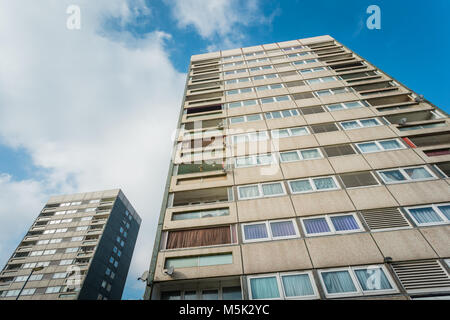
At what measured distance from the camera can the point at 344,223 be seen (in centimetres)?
1068

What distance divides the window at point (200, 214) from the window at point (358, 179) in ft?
23.2

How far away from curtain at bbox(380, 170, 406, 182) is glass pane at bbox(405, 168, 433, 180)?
17.5 inches

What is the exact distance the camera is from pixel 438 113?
1645cm

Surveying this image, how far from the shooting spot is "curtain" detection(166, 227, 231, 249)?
36.2 ft

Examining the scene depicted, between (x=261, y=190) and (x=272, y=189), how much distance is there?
654 mm

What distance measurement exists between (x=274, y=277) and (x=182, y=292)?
4.42 m

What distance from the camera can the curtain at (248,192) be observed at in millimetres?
12836

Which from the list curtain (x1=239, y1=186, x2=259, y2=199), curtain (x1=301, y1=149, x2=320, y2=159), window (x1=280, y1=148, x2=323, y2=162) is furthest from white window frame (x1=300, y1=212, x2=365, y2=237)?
curtain (x1=301, y1=149, x2=320, y2=159)

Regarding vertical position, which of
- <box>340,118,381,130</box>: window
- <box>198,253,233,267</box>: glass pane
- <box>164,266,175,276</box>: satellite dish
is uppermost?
<box>340,118,381,130</box>: window

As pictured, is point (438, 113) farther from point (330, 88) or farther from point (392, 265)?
point (392, 265)

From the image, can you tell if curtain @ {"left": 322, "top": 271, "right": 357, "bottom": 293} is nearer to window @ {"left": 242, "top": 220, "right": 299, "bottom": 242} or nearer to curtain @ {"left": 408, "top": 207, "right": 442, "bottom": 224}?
window @ {"left": 242, "top": 220, "right": 299, "bottom": 242}

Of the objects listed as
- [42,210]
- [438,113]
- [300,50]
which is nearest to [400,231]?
[438,113]

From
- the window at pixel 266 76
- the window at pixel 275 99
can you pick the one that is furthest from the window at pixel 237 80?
the window at pixel 275 99

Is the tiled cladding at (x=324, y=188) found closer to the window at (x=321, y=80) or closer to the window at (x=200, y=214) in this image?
the window at (x=200, y=214)
